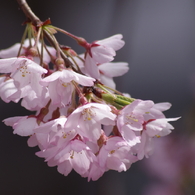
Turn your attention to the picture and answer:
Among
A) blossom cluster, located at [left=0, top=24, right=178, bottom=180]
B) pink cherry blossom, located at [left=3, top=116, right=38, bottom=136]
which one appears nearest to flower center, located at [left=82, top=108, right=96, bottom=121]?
blossom cluster, located at [left=0, top=24, right=178, bottom=180]

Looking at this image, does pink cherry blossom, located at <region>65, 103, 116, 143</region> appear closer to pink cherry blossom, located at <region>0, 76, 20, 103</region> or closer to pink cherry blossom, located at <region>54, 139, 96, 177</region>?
pink cherry blossom, located at <region>54, 139, 96, 177</region>

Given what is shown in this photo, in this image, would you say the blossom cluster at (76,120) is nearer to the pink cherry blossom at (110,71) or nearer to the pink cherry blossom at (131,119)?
the pink cherry blossom at (131,119)

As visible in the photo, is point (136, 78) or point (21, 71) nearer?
point (21, 71)

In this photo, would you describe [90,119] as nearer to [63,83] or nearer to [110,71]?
[63,83]

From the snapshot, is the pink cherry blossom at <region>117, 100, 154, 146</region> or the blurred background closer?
the pink cherry blossom at <region>117, 100, 154, 146</region>

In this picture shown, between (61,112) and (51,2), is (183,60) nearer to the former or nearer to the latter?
(51,2)

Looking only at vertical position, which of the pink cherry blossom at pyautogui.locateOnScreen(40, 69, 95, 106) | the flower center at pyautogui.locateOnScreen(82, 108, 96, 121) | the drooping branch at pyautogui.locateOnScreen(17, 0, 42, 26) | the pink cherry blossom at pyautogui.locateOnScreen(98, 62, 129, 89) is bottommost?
the pink cherry blossom at pyautogui.locateOnScreen(98, 62, 129, 89)

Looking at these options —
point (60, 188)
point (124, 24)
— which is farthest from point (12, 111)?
point (124, 24)

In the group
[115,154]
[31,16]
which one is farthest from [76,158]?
[31,16]
